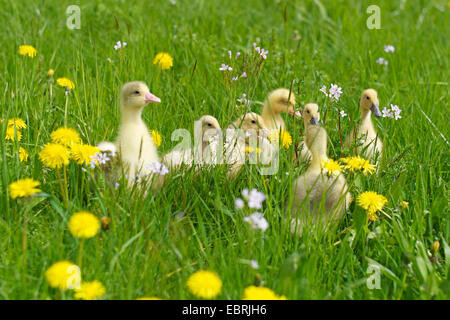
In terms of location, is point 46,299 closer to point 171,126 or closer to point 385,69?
point 171,126

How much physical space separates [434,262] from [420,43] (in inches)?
150

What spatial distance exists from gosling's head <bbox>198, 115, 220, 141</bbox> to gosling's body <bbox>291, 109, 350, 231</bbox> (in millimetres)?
680

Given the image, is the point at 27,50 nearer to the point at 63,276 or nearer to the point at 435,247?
the point at 63,276

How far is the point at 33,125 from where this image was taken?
3.83 metres

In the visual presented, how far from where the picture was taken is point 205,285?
7.61 ft

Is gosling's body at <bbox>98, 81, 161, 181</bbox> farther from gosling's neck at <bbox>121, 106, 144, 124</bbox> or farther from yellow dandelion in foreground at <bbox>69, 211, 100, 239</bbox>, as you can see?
yellow dandelion in foreground at <bbox>69, 211, 100, 239</bbox>

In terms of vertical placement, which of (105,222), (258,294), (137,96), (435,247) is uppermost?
(137,96)

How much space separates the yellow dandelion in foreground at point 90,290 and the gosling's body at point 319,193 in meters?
1.04

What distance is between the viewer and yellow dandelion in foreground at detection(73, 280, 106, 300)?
2.35 m

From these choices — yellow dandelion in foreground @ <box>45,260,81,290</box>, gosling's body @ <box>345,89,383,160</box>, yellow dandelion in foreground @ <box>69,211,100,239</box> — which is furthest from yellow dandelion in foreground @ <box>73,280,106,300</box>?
gosling's body @ <box>345,89,383,160</box>

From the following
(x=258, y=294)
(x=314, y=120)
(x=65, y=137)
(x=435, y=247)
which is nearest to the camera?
(x=258, y=294)

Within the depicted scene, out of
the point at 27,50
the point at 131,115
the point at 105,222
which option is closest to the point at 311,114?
the point at 131,115

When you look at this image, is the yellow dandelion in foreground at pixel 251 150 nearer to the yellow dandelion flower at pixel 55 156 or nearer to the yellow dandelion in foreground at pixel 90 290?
the yellow dandelion flower at pixel 55 156

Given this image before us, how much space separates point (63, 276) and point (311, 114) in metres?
1.87
